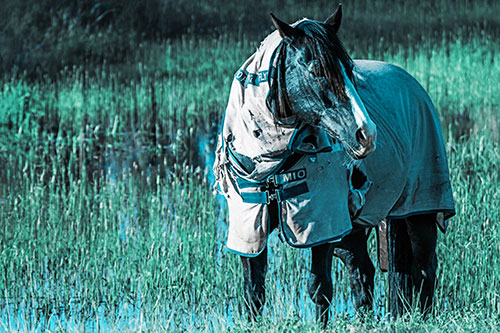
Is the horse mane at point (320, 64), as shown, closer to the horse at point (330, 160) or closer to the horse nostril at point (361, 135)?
the horse at point (330, 160)

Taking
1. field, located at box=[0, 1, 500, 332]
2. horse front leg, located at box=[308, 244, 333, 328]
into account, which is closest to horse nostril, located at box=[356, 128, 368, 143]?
horse front leg, located at box=[308, 244, 333, 328]

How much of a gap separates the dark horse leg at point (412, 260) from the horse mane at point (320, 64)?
137 cm

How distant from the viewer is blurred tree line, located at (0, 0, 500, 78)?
46.3 ft

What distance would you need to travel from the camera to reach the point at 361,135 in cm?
314

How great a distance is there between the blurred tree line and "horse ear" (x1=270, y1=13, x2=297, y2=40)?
1038cm

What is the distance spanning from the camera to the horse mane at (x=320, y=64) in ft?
10.3

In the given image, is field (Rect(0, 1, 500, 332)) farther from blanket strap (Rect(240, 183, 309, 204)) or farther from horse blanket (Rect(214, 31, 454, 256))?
blanket strap (Rect(240, 183, 309, 204))

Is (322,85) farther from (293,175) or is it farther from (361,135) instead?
(293,175)

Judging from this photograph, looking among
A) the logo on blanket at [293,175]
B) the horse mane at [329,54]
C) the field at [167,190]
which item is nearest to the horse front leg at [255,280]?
the field at [167,190]

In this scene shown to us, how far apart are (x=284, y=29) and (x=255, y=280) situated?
1.06 m

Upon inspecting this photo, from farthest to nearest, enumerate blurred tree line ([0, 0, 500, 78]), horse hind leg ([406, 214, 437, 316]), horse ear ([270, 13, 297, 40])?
1. blurred tree line ([0, 0, 500, 78])
2. horse hind leg ([406, 214, 437, 316])
3. horse ear ([270, 13, 297, 40])

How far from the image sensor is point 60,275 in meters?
5.45

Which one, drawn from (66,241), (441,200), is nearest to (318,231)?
(441,200)

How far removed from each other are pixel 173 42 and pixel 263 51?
11898 millimetres
